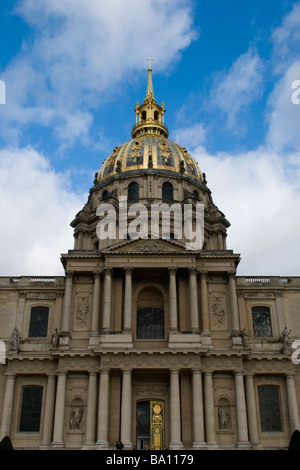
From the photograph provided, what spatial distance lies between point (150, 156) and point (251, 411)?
93.2 feet

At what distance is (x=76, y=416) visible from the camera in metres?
35.7

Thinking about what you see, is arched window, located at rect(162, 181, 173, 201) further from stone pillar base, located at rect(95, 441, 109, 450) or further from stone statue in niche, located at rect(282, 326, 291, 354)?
stone pillar base, located at rect(95, 441, 109, 450)

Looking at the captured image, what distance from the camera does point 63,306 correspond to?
39.8 meters

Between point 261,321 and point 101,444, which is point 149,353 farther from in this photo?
point 261,321

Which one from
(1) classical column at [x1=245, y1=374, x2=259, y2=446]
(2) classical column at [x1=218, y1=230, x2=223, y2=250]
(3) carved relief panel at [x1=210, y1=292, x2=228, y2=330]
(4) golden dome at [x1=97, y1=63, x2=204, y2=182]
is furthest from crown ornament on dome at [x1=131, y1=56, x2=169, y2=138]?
(1) classical column at [x1=245, y1=374, x2=259, y2=446]

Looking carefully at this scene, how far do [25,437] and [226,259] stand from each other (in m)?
19.2

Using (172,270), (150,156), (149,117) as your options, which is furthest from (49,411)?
(149,117)

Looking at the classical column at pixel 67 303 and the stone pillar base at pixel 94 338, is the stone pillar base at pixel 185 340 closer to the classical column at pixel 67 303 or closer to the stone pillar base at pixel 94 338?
the stone pillar base at pixel 94 338

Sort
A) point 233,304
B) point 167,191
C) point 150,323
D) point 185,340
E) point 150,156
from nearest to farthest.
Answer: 1. point 185,340
2. point 233,304
3. point 150,323
4. point 167,191
5. point 150,156

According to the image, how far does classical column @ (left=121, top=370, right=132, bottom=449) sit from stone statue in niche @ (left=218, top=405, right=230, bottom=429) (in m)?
6.21

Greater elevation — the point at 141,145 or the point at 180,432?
the point at 141,145
